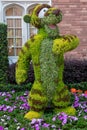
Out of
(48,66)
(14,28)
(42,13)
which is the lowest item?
(48,66)

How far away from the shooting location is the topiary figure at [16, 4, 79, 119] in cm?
674

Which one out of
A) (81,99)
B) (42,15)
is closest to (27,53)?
(42,15)

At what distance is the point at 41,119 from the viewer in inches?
259

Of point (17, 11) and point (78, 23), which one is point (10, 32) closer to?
point (17, 11)

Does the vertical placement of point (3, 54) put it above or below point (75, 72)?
above

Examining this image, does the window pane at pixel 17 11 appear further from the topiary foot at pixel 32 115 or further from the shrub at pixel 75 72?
the topiary foot at pixel 32 115

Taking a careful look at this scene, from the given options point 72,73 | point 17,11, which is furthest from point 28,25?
point 72,73

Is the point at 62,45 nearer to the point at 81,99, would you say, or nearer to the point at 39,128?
the point at 39,128

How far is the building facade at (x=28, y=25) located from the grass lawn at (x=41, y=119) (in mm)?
4041

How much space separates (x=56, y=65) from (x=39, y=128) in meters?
1.02

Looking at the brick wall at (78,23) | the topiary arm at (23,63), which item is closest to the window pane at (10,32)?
the brick wall at (78,23)

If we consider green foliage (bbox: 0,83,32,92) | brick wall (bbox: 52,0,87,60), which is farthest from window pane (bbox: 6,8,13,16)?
green foliage (bbox: 0,83,32,92)

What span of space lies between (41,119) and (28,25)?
5.95 m

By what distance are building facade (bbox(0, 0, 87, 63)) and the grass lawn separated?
4.04 meters
